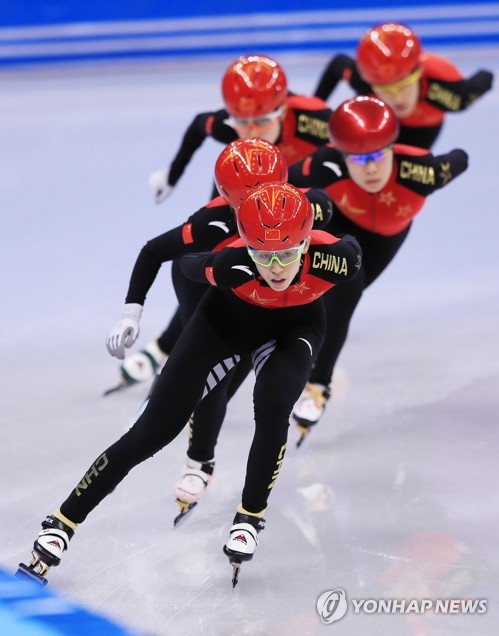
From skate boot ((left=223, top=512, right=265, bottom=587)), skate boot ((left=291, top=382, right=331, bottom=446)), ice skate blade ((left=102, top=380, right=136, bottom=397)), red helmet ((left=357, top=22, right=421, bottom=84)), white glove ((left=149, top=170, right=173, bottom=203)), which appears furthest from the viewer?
white glove ((left=149, top=170, right=173, bottom=203))

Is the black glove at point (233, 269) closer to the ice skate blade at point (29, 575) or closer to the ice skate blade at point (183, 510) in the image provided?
the ice skate blade at point (183, 510)

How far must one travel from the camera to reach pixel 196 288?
4211mm

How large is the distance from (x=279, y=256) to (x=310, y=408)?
1492 mm

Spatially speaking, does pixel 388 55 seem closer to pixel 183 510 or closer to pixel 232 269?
pixel 232 269

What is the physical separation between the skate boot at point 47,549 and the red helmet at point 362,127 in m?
1.94

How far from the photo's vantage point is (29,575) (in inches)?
144

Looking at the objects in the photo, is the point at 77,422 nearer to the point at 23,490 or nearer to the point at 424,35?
the point at 23,490

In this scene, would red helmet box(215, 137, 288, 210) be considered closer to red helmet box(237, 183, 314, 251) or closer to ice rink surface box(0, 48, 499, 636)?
red helmet box(237, 183, 314, 251)

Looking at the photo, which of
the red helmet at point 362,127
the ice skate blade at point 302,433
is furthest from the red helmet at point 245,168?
the ice skate blade at point 302,433

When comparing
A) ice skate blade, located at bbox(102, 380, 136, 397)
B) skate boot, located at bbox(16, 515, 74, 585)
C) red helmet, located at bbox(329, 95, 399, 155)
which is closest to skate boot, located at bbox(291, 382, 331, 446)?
ice skate blade, located at bbox(102, 380, 136, 397)

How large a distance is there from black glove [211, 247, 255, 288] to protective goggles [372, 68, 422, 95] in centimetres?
245

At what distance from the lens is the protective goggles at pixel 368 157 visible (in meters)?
4.47

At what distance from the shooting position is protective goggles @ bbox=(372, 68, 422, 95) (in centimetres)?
574

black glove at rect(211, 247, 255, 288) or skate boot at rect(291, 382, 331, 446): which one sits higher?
black glove at rect(211, 247, 255, 288)
